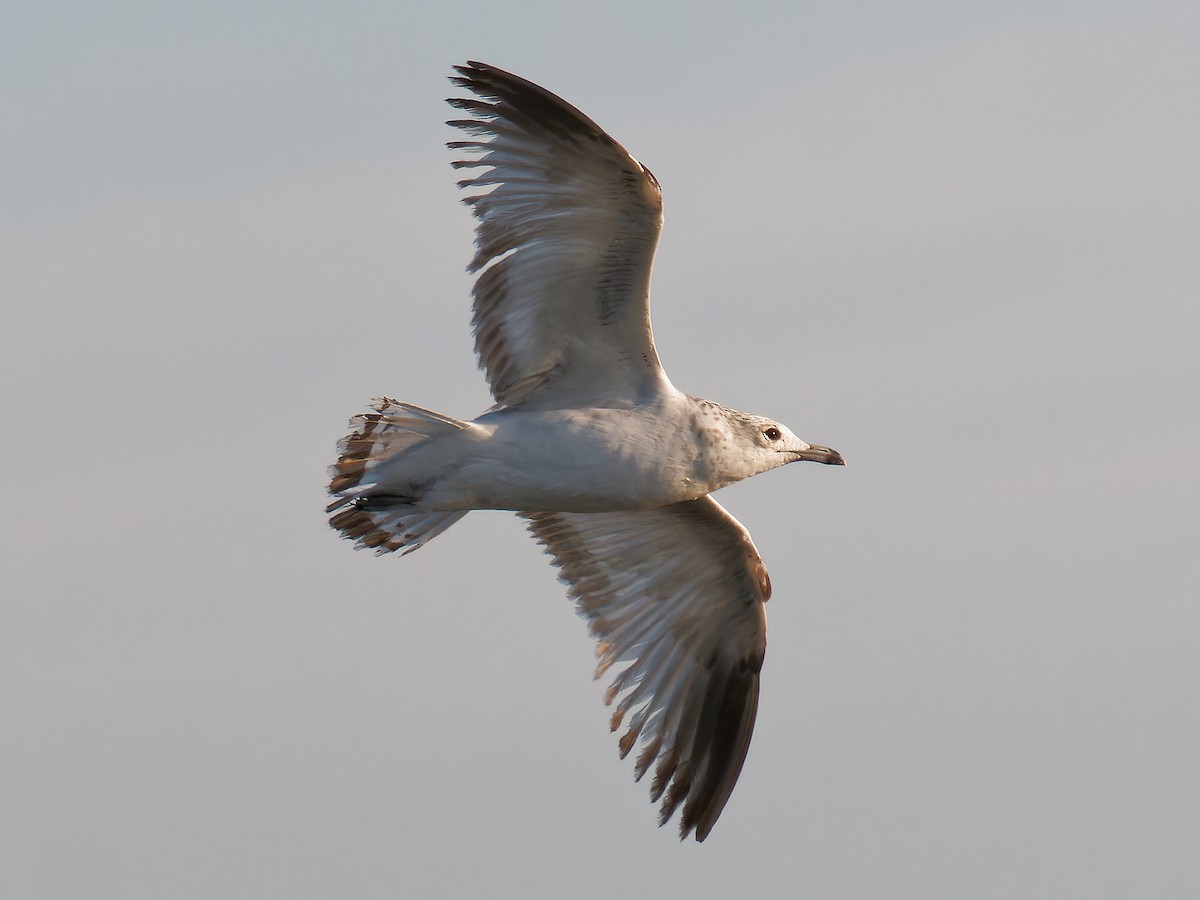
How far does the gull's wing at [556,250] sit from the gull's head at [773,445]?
838 mm

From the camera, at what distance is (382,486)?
13.4 meters

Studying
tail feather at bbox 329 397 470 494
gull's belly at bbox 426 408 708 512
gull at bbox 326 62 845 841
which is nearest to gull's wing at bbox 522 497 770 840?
gull at bbox 326 62 845 841

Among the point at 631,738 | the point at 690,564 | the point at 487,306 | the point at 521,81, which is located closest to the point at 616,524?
the point at 690,564

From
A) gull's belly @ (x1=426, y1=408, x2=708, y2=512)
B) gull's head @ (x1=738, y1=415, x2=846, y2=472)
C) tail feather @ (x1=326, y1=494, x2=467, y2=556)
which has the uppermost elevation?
gull's head @ (x1=738, y1=415, x2=846, y2=472)

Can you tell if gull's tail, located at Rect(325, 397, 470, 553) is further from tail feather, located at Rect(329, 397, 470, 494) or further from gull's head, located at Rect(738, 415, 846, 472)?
gull's head, located at Rect(738, 415, 846, 472)

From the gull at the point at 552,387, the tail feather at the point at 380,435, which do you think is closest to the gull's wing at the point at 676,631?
the gull at the point at 552,387

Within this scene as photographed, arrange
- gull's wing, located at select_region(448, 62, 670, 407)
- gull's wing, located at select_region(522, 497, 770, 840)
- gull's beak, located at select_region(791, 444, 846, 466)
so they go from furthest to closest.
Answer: gull's wing, located at select_region(522, 497, 770, 840) → gull's beak, located at select_region(791, 444, 846, 466) → gull's wing, located at select_region(448, 62, 670, 407)

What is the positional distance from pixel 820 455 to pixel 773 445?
70 centimetres

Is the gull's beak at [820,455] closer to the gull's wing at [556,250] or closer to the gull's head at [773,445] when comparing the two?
the gull's head at [773,445]

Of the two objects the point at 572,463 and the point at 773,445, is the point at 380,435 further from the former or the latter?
the point at 773,445

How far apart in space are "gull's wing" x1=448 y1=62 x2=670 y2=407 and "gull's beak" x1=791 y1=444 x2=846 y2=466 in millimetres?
1566

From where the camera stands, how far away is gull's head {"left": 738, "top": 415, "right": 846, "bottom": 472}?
13984 millimetres

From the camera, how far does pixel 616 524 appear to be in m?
15.6

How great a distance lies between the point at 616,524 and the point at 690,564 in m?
0.69
